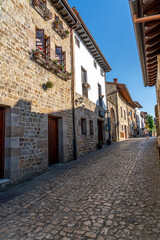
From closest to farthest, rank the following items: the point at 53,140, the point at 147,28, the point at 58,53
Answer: the point at 147,28, the point at 53,140, the point at 58,53

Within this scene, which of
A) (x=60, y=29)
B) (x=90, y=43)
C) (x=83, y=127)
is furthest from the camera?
(x=90, y=43)

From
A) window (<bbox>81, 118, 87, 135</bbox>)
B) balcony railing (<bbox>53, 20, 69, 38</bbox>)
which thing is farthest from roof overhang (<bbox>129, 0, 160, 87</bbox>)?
window (<bbox>81, 118, 87, 135</bbox>)

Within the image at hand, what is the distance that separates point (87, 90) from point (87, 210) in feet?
28.5

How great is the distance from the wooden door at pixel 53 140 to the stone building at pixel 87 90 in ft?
5.30

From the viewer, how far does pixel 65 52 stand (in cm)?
822

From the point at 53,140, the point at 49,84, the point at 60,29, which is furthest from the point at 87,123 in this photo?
the point at 60,29

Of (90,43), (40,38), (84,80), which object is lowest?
(84,80)

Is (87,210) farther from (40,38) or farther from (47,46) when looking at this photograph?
(47,46)

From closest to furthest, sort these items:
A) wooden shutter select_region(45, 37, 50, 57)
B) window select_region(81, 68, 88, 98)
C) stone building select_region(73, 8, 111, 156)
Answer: wooden shutter select_region(45, 37, 50, 57), stone building select_region(73, 8, 111, 156), window select_region(81, 68, 88, 98)

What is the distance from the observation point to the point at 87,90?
422 inches

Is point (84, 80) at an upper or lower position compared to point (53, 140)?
upper

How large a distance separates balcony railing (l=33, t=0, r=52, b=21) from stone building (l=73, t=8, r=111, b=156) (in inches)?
113

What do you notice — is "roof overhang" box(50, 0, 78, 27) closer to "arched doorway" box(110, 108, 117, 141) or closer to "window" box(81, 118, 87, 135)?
"window" box(81, 118, 87, 135)

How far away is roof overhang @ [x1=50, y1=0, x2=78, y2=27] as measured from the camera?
7.44 m
